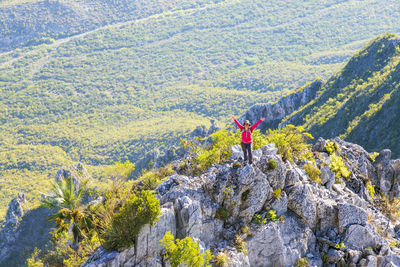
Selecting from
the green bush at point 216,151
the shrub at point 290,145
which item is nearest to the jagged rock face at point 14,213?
the green bush at point 216,151

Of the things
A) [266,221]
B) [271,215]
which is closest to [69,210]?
[266,221]

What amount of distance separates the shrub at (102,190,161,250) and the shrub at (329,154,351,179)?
1525 cm

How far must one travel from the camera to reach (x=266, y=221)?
889 inches

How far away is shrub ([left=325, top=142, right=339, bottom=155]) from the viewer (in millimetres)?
30728

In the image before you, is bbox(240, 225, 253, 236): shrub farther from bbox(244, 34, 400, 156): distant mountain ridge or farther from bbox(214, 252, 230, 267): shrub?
bbox(244, 34, 400, 156): distant mountain ridge

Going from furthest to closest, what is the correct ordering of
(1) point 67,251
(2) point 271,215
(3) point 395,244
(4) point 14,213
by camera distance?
(4) point 14,213 < (3) point 395,244 < (2) point 271,215 < (1) point 67,251

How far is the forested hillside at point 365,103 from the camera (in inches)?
2212

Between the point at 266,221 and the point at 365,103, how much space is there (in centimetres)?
5113

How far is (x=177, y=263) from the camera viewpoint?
59.4 ft

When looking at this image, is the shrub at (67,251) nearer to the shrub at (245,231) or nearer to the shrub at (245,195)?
the shrub at (245,231)

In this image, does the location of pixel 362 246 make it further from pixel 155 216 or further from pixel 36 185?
pixel 36 185

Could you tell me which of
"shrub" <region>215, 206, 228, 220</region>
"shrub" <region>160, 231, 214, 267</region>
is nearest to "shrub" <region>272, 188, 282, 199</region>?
"shrub" <region>215, 206, 228, 220</region>

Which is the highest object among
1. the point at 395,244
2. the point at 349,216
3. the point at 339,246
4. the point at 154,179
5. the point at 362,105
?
the point at 362,105

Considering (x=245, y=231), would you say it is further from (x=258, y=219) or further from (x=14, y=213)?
(x=14, y=213)
